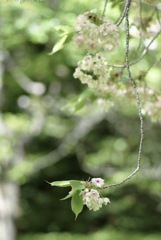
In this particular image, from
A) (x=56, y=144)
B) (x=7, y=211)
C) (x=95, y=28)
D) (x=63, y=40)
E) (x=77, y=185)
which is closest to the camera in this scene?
(x=77, y=185)

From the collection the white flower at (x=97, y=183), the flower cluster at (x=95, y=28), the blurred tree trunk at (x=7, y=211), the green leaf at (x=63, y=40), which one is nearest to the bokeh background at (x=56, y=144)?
the blurred tree trunk at (x=7, y=211)

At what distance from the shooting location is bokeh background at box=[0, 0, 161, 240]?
653 cm

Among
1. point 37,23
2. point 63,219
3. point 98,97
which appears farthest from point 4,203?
point 98,97

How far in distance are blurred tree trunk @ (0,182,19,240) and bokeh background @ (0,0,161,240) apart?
14mm

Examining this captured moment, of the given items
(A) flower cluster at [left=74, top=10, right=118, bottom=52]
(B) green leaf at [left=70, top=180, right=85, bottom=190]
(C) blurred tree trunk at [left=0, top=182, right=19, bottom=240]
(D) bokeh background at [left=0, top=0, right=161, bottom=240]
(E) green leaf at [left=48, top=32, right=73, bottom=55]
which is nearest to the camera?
(B) green leaf at [left=70, top=180, right=85, bottom=190]

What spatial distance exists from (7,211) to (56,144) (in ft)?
7.76

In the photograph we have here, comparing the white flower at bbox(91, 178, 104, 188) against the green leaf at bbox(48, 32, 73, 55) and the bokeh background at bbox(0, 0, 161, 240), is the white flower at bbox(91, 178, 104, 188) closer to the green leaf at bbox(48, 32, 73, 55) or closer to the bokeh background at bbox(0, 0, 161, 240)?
the green leaf at bbox(48, 32, 73, 55)

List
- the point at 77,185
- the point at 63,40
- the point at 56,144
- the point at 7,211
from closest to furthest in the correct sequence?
1. the point at 77,185
2. the point at 63,40
3. the point at 7,211
4. the point at 56,144

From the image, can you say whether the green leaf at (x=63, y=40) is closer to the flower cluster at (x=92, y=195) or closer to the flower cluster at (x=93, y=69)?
the flower cluster at (x=93, y=69)

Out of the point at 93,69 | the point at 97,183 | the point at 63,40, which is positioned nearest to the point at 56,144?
the point at 63,40

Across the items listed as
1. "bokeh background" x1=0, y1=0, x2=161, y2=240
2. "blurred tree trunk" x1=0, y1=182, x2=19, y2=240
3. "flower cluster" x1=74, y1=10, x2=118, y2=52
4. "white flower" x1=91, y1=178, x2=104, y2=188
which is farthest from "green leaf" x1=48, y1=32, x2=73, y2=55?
"blurred tree trunk" x1=0, y1=182, x2=19, y2=240

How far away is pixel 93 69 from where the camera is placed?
5.56ft

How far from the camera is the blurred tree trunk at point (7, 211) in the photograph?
306 inches

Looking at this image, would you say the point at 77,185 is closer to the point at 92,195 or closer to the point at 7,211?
the point at 92,195
